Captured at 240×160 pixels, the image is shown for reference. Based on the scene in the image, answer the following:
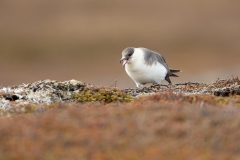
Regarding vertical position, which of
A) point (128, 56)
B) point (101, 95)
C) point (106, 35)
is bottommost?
point (101, 95)

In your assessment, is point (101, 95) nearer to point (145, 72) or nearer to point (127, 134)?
Answer: point (127, 134)

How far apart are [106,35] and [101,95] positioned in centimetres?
3350

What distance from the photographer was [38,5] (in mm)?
46094

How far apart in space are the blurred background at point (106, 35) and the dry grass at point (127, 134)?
86.0ft

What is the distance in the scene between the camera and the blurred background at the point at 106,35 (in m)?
36.1

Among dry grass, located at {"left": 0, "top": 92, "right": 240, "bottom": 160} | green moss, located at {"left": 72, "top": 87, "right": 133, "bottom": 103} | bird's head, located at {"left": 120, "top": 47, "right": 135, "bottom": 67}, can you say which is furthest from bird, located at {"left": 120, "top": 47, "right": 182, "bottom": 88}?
dry grass, located at {"left": 0, "top": 92, "right": 240, "bottom": 160}

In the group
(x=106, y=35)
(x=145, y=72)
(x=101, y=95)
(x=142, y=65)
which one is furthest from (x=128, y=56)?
(x=106, y=35)

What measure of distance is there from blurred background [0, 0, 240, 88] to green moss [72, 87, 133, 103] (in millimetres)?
23189

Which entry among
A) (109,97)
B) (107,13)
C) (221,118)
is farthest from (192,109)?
(107,13)

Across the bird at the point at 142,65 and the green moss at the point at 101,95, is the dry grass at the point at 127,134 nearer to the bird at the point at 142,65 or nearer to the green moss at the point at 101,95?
the green moss at the point at 101,95

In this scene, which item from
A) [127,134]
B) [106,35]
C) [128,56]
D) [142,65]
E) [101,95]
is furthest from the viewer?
[106,35]

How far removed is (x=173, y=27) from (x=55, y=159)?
3814cm

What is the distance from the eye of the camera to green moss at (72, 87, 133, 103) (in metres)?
8.64

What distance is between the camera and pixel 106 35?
42031 mm
